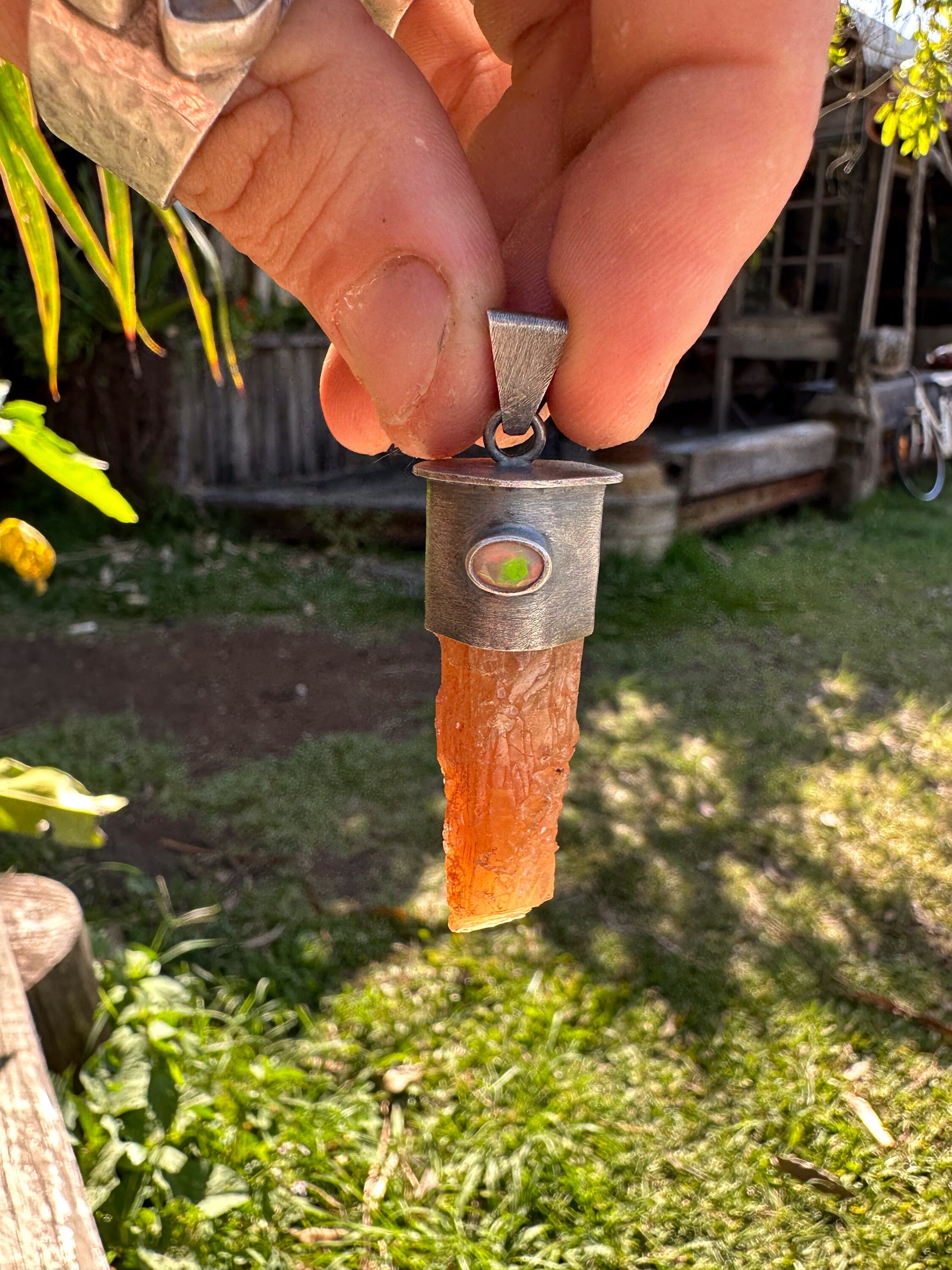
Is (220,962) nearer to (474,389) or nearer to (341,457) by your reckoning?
(474,389)

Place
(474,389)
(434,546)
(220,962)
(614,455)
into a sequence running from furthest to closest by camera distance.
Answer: (614,455), (220,962), (434,546), (474,389)

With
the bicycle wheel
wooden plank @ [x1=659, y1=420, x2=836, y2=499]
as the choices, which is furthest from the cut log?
the bicycle wheel

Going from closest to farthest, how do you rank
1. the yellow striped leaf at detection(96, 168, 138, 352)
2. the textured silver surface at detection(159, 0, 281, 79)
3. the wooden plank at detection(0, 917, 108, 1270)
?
the textured silver surface at detection(159, 0, 281, 79)
the wooden plank at detection(0, 917, 108, 1270)
the yellow striped leaf at detection(96, 168, 138, 352)

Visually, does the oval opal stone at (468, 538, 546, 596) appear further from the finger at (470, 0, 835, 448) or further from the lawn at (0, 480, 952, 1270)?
the lawn at (0, 480, 952, 1270)

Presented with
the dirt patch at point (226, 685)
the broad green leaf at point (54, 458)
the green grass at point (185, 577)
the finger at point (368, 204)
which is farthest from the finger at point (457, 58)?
the green grass at point (185, 577)

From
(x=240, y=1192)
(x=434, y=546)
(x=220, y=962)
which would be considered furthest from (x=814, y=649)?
(x=434, y=546)

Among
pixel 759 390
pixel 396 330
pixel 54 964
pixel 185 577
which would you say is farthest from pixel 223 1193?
pixel 759 390
